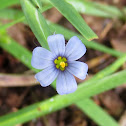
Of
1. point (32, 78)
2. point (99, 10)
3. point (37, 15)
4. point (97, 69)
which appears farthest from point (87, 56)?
point (37, 15)

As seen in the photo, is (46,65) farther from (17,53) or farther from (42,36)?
(17,53)

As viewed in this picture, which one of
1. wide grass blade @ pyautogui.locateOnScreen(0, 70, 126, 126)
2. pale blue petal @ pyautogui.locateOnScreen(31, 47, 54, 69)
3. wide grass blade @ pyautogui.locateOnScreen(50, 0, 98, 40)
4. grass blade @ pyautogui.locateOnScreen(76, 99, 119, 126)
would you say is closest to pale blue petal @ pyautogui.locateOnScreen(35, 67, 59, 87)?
pale blue petal @ pyautogui.locateOnScreen(31, 47, 54, 69)

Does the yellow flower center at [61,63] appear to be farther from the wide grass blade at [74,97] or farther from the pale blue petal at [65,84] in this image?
the wide grass blade at [74,97]

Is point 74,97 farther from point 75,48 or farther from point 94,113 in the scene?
point 75,48

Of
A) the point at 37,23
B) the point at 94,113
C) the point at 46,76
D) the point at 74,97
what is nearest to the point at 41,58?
the point at 46,76

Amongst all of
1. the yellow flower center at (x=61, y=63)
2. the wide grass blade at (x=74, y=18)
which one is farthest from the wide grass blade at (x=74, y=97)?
the wide grass blade at (x=74, y=18)

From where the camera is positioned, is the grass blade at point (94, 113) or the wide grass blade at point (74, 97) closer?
the wide grass blade at point (74, 97)

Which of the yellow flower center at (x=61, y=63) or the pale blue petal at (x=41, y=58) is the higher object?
the pale blue petal at (x=41, y=58)
